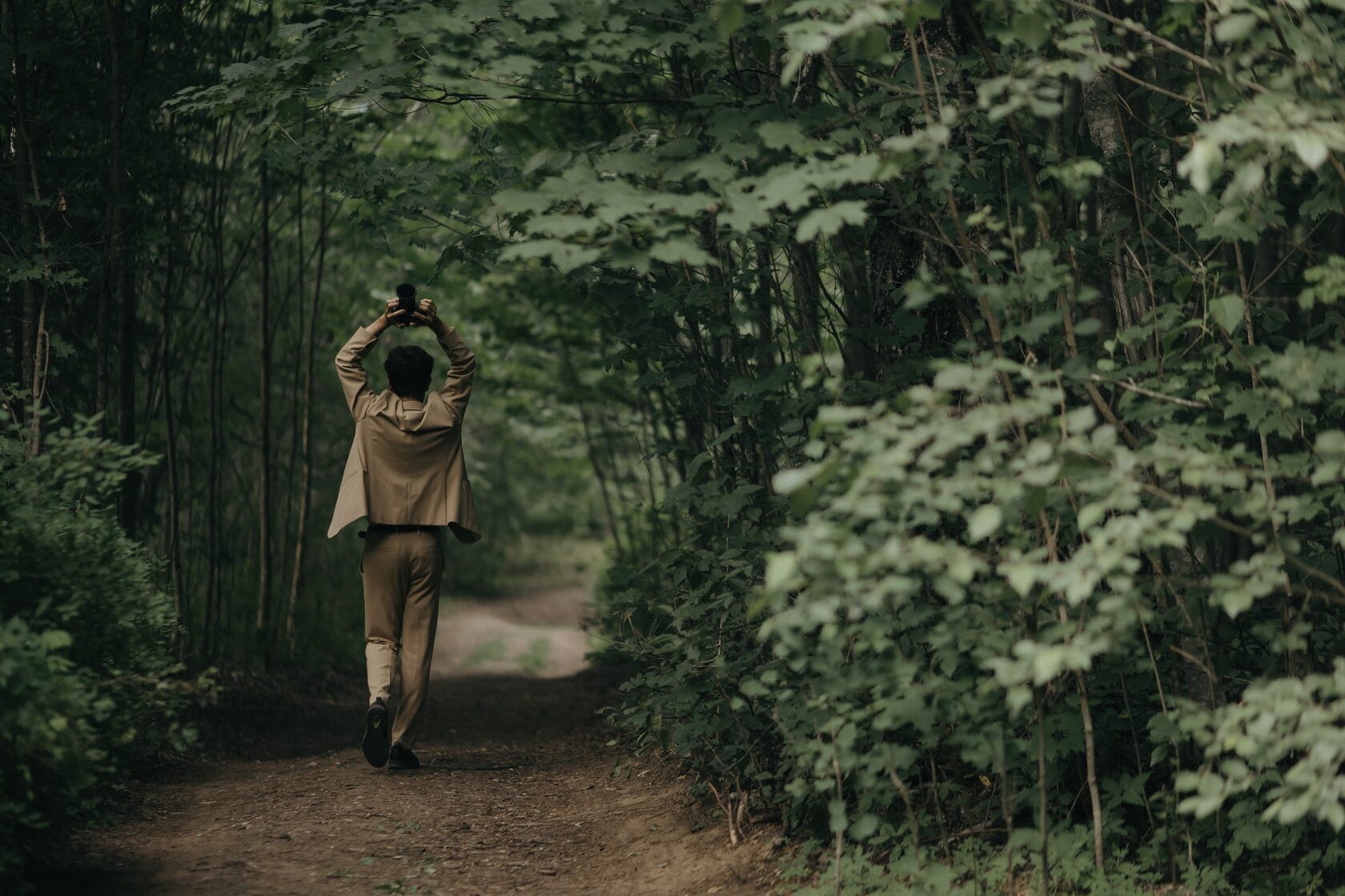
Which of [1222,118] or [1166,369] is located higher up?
[1222,118]

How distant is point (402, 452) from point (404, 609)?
769 millimetres

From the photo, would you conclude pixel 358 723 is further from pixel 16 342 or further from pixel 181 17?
pixel 181 17

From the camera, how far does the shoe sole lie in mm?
5434

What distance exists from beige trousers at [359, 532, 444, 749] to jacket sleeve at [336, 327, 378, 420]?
625 millimetres

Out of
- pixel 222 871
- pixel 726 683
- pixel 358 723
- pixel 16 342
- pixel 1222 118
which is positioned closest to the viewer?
pixel 1222 118

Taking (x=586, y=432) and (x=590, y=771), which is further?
(x=586, y=432)

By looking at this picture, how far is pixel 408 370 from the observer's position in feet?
19.0

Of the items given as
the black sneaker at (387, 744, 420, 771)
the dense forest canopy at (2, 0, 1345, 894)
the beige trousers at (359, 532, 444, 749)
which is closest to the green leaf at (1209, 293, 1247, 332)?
the dense forest canopy at (2, 0, 1345, 894)

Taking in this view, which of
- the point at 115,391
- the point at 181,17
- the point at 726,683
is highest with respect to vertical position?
the point at 181,17

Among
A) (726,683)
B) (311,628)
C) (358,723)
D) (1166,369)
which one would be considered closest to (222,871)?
(726,683)

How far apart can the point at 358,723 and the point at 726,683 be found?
4898mm

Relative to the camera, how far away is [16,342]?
6.05 metres

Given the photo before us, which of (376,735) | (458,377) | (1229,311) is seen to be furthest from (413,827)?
(1229,311)

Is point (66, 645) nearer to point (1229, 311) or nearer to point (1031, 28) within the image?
point (1031, 28)
